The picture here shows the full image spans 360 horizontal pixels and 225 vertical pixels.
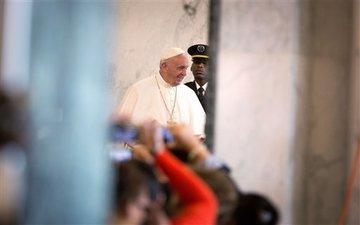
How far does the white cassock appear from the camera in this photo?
1.54m

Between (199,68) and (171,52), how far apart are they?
0.10 m

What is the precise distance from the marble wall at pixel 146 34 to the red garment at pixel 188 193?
1.78 ft

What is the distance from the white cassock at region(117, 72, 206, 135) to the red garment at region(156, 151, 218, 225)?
0.48 metres

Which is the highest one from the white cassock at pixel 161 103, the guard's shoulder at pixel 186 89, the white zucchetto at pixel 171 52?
the white zucchetto at pixel 171 52

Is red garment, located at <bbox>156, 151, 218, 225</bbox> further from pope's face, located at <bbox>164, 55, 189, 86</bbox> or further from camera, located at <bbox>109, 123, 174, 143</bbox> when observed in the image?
pope's face, located at <bbox>164, 55, 189, 86</bbox>

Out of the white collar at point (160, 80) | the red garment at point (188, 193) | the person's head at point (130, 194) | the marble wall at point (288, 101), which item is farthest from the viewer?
the white collar at point (160, 80)

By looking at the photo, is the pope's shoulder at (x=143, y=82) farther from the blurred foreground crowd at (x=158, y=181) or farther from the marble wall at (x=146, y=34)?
the blurred foreground crowd at (x=158, y=181)

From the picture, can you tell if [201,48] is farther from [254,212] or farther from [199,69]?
[254,212]

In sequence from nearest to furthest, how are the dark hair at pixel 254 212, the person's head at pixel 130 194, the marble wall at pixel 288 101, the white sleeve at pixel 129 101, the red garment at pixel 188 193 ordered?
the person's head at pixel 130 194 < the red garment at pixel 188 193 < the dark hair at pixel 254 212 < the marble wall at pixel 288 101 < the white sleeve at pixel 129 101

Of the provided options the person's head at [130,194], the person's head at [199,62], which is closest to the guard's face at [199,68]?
the person's head at [199,62]

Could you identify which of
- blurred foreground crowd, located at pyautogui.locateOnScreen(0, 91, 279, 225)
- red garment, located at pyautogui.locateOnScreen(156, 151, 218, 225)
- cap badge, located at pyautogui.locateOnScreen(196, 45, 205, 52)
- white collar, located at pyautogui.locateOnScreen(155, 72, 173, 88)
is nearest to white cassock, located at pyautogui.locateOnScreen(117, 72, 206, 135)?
white collar, located at pyautogui.locateOnScreen(155, 72, 173, 88)

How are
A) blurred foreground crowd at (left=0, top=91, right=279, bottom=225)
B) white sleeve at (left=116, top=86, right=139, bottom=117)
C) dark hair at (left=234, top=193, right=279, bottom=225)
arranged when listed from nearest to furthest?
blurred foreground crowd at (left=0, top=91, right=279, bottom=225) → dark hair at (left=234, top=193, right=279, bottom=225) → white sleeve at (left=116, top=86, right=139, bottom=117)

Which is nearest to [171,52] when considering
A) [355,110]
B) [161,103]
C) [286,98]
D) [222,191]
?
[161,103]

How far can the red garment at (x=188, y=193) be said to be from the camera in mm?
1016
